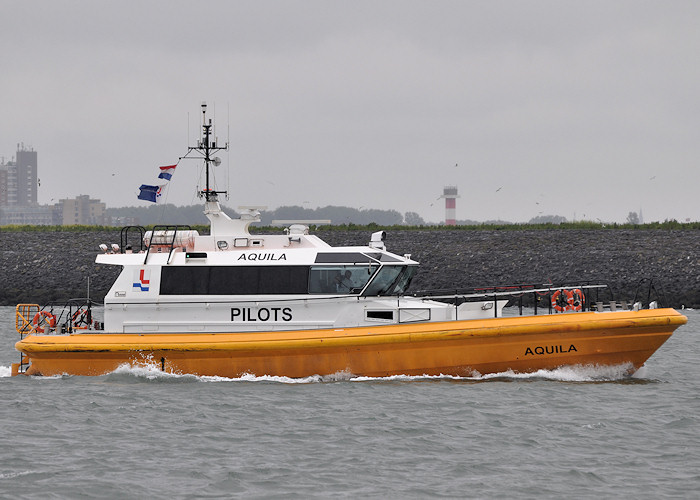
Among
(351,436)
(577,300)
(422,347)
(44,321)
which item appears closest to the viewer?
(351,436)

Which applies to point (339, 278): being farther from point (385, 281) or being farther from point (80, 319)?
point (80, 319)

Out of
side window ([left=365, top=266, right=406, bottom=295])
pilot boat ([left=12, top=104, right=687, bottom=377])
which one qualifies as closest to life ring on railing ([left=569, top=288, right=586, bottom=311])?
pilot boat ([left=12, top=104, right=687, bottom=377])

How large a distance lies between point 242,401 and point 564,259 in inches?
1055

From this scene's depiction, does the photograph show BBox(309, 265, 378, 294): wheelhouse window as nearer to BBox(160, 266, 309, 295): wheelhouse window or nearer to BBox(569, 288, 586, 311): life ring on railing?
BBox(160, 266, 309, 295): wheelhouse window

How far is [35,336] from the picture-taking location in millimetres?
16562

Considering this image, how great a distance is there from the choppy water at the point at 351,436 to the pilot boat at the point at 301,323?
0.32 m

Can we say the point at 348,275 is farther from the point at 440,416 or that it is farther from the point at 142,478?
the point at 142,478

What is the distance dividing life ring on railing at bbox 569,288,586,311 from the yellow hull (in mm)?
877

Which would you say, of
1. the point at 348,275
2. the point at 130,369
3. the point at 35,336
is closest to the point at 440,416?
the point at 348,275

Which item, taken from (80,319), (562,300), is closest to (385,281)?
(562,300)

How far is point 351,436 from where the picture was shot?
12.5m

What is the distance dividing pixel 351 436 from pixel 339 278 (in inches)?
169

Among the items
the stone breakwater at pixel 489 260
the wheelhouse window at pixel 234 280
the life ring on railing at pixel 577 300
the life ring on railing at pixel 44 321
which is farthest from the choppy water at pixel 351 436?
the stone breakwater at pixel 489 260

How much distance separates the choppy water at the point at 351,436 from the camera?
412 inches
